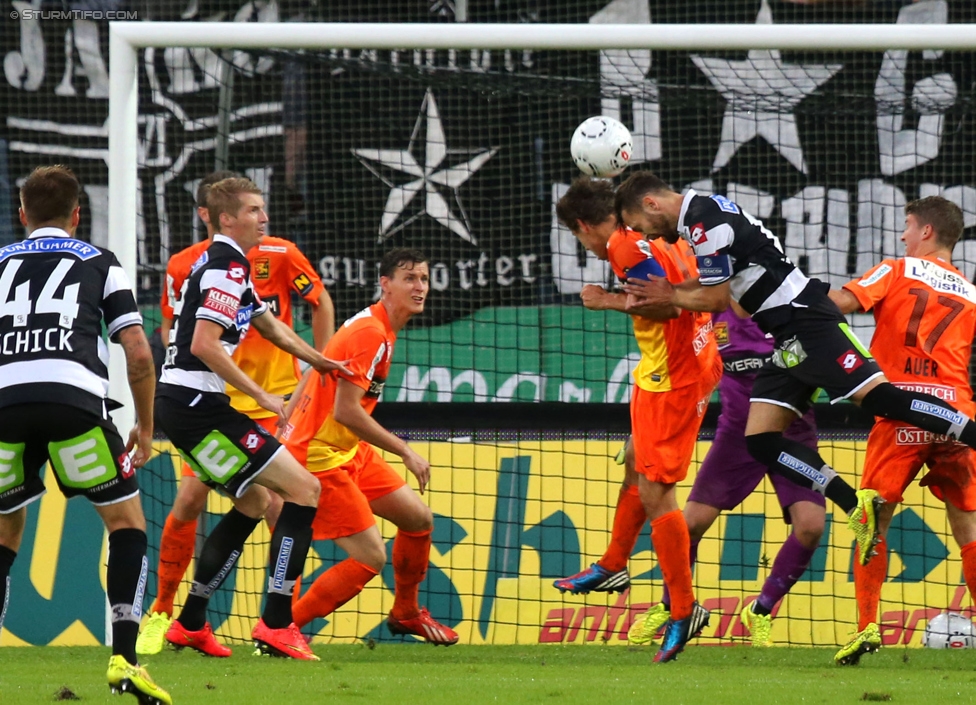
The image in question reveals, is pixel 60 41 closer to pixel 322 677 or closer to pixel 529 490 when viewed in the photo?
pixel 529 490

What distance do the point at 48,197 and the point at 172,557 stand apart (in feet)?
8.04

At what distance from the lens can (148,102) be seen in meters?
12.1

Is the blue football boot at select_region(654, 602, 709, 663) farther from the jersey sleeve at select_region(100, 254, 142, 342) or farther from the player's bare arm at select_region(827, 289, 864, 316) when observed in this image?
the jersey sleeve at select_region(100, 254, 142, 342)

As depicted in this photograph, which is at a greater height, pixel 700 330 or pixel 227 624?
pixel 700 330

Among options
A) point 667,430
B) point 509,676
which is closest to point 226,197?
point 667,430

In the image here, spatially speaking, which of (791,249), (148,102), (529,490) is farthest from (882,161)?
(148,102)

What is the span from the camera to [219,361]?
5898 millimetres

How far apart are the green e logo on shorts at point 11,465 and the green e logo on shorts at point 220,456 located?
119 centimetres

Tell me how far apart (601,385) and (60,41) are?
614cm

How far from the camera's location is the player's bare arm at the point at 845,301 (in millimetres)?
6289

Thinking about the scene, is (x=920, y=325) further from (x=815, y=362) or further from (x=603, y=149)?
(x=603, y=149)

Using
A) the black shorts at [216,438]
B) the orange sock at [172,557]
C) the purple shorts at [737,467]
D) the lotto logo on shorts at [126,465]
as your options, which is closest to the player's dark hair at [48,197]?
the lotto logo on shorts at [126,465]

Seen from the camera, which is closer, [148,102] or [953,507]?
[953,507]

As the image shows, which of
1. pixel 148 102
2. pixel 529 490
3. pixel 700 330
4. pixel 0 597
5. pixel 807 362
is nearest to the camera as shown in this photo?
pixel 0 597
